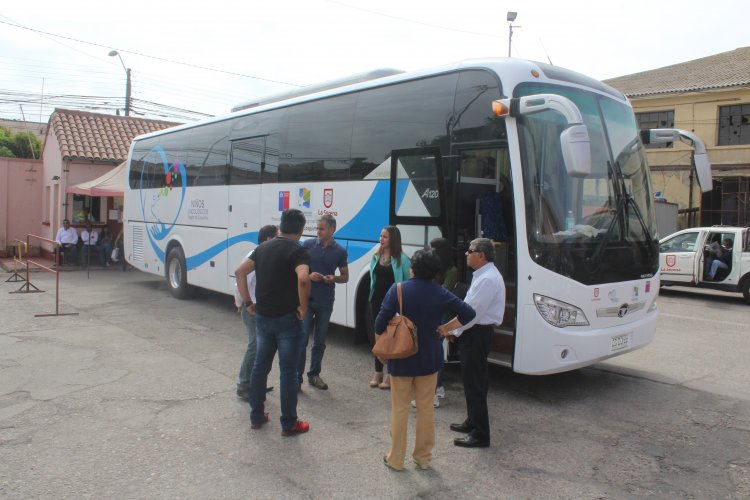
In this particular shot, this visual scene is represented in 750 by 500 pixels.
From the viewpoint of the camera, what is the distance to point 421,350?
4.40m

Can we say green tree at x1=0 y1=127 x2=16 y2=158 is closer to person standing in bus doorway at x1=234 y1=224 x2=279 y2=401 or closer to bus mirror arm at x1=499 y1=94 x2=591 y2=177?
person standing in bus doorway at x1=234 y1=224 x2=279 y2=401

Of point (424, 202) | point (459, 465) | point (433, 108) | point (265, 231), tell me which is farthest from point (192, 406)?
point (433, 108)

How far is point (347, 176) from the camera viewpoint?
8.08m

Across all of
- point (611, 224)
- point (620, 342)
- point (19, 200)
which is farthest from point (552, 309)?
point (19, 200)

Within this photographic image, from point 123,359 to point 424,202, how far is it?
13.8 ft

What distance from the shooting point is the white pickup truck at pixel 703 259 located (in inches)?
551

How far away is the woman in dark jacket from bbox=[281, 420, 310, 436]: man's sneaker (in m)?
0.98

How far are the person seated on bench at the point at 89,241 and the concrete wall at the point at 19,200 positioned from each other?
3811 mm

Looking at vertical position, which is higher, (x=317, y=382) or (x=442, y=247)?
(x=442, y=247)

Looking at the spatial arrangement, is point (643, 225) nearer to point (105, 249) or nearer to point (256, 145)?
point (256, 145)

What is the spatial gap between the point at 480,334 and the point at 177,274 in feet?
31.0

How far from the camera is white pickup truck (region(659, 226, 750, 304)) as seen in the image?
46.0 ft

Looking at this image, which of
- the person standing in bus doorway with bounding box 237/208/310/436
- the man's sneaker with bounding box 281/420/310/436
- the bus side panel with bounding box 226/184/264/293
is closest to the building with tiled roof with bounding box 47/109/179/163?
the bus side panel with bounding box 226/184/264/293

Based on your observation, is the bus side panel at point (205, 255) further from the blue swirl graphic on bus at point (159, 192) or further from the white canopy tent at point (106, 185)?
the white canopy tent at point (106, 185)
